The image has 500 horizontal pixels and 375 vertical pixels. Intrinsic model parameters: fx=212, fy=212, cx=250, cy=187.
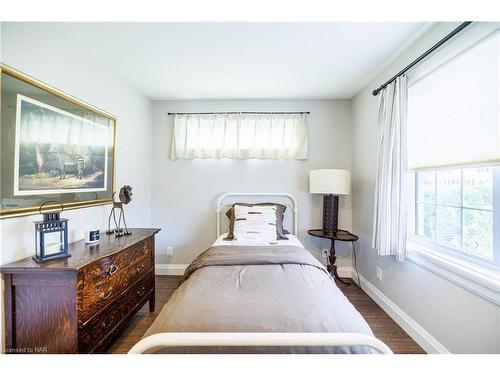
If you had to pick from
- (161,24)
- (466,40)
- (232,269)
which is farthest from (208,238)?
(466,40)

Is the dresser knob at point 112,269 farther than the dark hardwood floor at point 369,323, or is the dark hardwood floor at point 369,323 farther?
the dark hardwood floor at point 369,323

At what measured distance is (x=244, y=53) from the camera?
73.3 inches

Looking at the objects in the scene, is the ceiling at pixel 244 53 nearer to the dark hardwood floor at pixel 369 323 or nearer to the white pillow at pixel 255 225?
the white pillow at pixel 255 225

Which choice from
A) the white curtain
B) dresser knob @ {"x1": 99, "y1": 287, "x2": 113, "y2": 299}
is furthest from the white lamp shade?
dresser knob @ {"x1": 99, "y1": 287, "x2": 113, "y2": 299}

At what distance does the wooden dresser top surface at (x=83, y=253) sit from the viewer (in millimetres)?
1168

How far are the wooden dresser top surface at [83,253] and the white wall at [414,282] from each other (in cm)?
230

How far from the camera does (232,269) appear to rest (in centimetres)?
158

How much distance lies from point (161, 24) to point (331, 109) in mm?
2264

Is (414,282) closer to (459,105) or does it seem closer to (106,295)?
(459,105)

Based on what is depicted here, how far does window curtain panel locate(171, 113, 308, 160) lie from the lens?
2.89 metres

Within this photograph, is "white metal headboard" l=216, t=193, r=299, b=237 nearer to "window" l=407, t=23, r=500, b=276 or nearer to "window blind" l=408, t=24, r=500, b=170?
"window" l=407, t=23, r=500, b=276

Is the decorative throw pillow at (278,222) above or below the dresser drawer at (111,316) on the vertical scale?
above

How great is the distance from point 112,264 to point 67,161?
0.85 metres

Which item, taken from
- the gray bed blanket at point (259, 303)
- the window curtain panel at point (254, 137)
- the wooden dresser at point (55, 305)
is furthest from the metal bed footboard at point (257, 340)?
the window curtain panel at point (254, 137)
